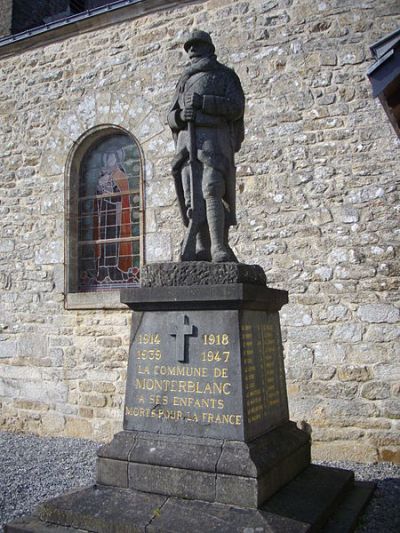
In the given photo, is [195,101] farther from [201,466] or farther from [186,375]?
[201,466]

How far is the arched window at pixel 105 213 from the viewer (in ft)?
23.8

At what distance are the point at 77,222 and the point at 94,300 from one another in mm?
1292

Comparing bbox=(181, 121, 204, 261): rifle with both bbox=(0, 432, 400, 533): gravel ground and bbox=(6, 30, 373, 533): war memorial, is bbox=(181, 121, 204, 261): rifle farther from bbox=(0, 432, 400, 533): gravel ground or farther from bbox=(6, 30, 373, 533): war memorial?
bbox=(0, 432, 400, 533): gravel ground

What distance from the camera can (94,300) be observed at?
6922 mm

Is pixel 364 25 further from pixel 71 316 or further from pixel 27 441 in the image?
pixel 27 441

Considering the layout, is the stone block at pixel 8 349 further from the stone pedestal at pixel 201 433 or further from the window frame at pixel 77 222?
the stone pedestal at pixel 201 433

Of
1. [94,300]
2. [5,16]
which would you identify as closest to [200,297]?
[94,300]

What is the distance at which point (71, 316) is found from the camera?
707cm

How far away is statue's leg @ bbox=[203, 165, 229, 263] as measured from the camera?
12.3 feet

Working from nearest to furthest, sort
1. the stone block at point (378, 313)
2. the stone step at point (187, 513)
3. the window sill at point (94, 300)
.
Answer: the stone step at point (187, 513) → the stone block at point (378, 313) → the window sill at point (94, 300)

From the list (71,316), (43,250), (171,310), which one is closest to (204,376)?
(171,310)

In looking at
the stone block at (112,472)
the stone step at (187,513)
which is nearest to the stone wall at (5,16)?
the stone block at (112,472)

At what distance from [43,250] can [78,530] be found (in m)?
4.80

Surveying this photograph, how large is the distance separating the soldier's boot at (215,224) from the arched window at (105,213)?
3.44 meters
